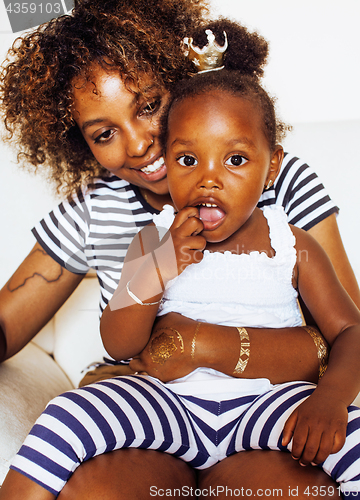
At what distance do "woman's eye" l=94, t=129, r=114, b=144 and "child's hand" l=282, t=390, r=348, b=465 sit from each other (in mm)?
725

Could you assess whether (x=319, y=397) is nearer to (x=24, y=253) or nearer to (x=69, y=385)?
(x=69, y=385)

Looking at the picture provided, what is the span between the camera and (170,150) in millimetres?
958

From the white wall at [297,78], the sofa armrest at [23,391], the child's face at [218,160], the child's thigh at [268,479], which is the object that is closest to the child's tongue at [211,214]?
the child's face at [218,160]

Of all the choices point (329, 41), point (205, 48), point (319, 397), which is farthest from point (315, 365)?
point (329, 41)

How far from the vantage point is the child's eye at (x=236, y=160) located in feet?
2.98

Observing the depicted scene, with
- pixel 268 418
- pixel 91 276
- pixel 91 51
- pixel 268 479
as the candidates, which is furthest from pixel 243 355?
pixel 91 276

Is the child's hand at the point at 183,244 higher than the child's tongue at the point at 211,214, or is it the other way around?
the child's tongue at the point at 211,214

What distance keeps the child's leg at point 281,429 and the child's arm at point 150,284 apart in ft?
0.84

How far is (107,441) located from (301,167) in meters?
0.84

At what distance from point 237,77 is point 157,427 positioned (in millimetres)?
716

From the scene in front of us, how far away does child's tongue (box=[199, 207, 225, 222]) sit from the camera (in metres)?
0.92

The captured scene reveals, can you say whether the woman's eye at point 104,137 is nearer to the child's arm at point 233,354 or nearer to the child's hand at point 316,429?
the child's arm at point 233,354

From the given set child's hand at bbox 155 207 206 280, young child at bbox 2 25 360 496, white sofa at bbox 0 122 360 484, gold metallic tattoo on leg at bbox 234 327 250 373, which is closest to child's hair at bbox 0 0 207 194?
young child at bbox 2 25 360 496

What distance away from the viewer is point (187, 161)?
36.8 inches
